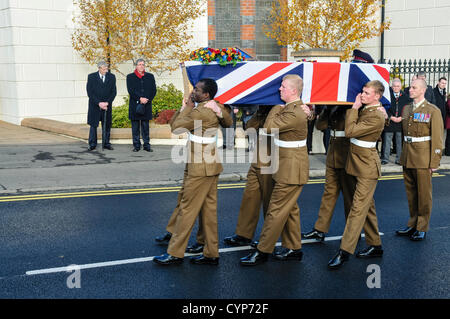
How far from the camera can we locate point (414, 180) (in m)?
7.12

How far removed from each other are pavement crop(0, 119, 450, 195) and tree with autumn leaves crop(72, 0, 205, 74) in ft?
7.93

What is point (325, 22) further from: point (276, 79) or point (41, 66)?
point (276, 79)

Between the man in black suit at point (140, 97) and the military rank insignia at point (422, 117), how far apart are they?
707 cm

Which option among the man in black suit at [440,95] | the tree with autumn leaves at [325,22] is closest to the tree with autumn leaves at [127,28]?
the tree with autumn leaves at [325,22]

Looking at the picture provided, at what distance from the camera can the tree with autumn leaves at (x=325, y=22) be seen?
59.8 ft

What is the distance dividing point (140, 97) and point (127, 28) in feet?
11.8

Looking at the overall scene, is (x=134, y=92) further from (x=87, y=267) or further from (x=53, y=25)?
(x=87, y=267)

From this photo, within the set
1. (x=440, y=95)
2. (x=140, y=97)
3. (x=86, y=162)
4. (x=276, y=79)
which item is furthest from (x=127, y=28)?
(x=276, y=79)

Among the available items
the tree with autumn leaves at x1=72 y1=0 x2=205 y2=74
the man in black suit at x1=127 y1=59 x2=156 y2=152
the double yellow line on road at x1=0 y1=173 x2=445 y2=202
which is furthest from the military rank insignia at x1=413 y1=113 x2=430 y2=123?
the tree with autumn leaves at x1=72 y1=0 x2=205 y2=74

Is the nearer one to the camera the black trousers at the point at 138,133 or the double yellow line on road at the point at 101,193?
the double yellow line on road at the point at 101,193

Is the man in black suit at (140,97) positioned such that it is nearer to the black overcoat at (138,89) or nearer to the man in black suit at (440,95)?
the black overcoat at (138,89)

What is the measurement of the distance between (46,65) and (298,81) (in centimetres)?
1199

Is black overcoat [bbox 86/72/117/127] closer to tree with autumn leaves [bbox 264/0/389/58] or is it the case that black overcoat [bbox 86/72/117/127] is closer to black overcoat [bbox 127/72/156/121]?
black overcoat [bbox 127/72/156/121]

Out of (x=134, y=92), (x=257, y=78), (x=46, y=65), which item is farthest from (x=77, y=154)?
(x=257, y=78)
